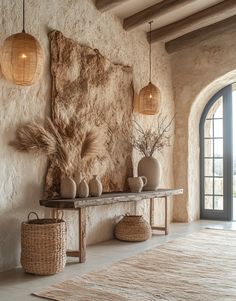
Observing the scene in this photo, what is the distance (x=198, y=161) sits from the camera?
7191 millimetres

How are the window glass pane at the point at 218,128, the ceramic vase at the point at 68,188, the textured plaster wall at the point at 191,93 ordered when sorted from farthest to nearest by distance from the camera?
the window glass pane at the point at 218,128
the textured plaster wall at the point at 191,93
the ceramic vase at the point at 68,188

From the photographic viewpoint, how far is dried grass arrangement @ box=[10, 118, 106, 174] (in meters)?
4.13

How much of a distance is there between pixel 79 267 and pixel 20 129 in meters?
1.41

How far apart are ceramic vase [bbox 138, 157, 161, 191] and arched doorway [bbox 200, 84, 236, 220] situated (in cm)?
181

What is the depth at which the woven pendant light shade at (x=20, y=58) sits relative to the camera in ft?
12.4

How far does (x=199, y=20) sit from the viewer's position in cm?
593

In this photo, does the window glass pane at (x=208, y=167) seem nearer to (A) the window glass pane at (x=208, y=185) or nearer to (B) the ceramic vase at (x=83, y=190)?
(A) the window glass pane at (x=208, y=185)

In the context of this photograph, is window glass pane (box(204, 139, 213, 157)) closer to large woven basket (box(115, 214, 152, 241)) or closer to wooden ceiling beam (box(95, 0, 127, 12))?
large woven basket (box(115, 214, 152, 241))

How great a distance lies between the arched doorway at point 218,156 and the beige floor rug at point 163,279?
7.58ft

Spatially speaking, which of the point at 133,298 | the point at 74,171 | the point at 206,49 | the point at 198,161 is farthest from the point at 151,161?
the point at 133,298

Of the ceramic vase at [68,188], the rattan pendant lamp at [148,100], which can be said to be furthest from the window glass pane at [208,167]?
the ceramic vase at [68,188]

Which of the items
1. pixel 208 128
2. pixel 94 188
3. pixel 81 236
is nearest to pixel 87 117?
pixel 94 188

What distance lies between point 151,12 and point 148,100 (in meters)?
1.13

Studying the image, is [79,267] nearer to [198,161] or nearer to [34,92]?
[34,92]
